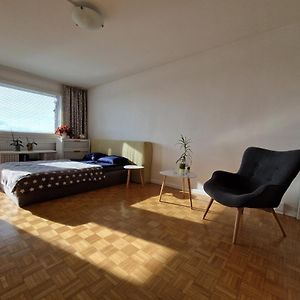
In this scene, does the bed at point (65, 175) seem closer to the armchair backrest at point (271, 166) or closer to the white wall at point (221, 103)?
the white wall at point (221, 103)

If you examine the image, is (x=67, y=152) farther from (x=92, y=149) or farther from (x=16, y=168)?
(x=16, y=168)

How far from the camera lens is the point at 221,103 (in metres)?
3.16

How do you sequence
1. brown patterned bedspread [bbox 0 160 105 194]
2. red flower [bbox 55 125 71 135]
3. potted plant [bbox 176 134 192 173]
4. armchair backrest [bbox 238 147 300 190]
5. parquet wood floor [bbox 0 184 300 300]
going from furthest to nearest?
1. red flower [bbox 55 125 71 135]
2. potted plant [bbox 176 134 192 173]
3. brown patterned bedspread [bbox 0 160 105 194]
4. armchair backrest [bbox 238 147 300 190]
5. parquet wood floor [bbox 0 184 300 300]

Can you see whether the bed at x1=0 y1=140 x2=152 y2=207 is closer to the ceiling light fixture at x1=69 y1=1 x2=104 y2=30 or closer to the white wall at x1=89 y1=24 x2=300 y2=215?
the white wall at x1=89 y1=24 x2=300 y2=215

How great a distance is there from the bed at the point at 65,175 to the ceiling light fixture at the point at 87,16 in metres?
2.07

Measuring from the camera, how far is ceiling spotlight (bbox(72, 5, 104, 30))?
2.14m

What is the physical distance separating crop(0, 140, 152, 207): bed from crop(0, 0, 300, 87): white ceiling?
177 cm

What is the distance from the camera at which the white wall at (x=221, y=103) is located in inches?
103

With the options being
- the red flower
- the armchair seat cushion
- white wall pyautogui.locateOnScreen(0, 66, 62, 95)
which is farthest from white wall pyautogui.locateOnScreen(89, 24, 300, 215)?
white wall pyautogui.locateOnScreen(0, 66, 62, 95)

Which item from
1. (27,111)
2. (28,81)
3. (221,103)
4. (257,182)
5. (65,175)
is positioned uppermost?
(28,81)

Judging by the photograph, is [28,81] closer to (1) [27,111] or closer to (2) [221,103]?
(1) [27,111]

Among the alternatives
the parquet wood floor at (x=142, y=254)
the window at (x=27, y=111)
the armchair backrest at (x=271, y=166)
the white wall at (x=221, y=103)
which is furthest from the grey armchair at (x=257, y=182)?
the window at (x=27, y=111)

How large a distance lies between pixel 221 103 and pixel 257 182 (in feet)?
4.84


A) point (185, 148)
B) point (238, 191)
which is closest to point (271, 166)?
point (238, 191)
